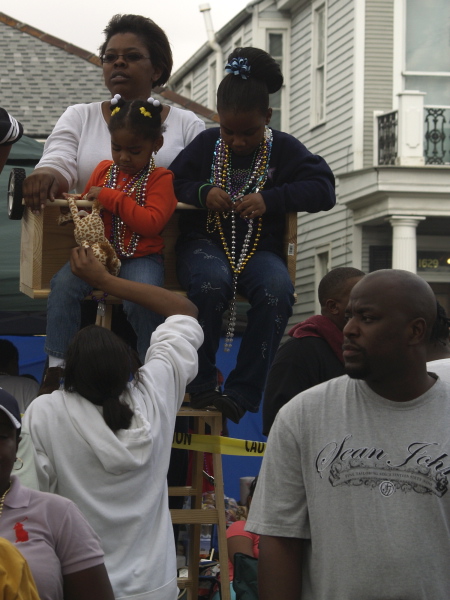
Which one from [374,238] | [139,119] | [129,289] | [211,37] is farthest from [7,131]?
[211,37]

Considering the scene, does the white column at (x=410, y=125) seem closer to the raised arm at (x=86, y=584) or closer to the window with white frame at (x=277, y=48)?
the window with white frame at (x=277, y=48)

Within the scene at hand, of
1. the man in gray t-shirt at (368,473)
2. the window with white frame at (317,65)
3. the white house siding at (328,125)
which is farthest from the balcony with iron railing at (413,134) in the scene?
the man in gray t-shirt at (368,473)

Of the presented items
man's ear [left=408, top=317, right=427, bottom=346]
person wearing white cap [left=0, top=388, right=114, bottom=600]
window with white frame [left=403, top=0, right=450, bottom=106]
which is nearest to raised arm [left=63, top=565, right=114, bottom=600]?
person wearing white cap [left=0, top=388, right=114, bottom=600]

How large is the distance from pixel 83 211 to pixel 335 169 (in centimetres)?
1423

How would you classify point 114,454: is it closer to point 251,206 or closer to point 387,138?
point 251,206

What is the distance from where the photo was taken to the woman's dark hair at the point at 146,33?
17.0 feet

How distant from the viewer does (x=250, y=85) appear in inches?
190

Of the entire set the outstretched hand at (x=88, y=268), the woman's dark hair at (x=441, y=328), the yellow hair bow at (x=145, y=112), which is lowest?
the woman's dark hair at (x=441, y=328)

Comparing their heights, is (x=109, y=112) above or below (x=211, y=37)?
below

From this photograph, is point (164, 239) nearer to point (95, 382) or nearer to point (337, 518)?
point (95, 382)

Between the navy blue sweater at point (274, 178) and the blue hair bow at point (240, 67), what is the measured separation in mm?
320

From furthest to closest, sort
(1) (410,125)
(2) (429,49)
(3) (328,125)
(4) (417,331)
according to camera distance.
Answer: (3) (328,125) < (2) (429,49) < (1) (410,125) < (4) (417,331)

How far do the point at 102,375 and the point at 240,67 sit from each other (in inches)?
73.4

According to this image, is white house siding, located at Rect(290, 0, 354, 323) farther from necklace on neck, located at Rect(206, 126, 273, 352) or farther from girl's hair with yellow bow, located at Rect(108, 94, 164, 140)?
girl's hair with yellow bow, located at Rect(108, 94, 164, 140)
